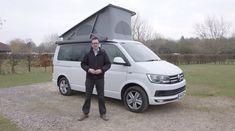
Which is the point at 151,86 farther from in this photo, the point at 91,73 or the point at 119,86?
the point at 91,73

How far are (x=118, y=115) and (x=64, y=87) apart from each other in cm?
312

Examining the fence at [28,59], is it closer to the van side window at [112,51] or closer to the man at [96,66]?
the van side window at [112,51]

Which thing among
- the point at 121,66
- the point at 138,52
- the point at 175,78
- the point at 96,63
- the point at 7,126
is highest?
the point at 138,52

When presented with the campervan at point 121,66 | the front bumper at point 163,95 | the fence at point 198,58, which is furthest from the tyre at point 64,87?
the fence at point 198,58

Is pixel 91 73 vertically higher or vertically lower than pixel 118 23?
lower

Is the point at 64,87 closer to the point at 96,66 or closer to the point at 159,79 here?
the point at 96,66

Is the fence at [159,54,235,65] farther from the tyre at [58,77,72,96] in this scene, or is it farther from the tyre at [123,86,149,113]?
the tyre at [123,86,149,113]

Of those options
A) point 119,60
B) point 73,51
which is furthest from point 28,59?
point 119,60

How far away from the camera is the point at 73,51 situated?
8.13 meters

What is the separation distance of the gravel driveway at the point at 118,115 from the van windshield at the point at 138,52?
53.2 inches

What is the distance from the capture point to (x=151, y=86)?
19.6 feet

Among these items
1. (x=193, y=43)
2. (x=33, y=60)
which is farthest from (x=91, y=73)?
(x=193, y=43)

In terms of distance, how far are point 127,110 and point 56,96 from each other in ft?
10.3

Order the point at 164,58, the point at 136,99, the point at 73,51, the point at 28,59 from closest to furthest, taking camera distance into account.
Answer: the point at 136,99 < the point at 73,51 < the point at 28,59 < the point at 164,58
